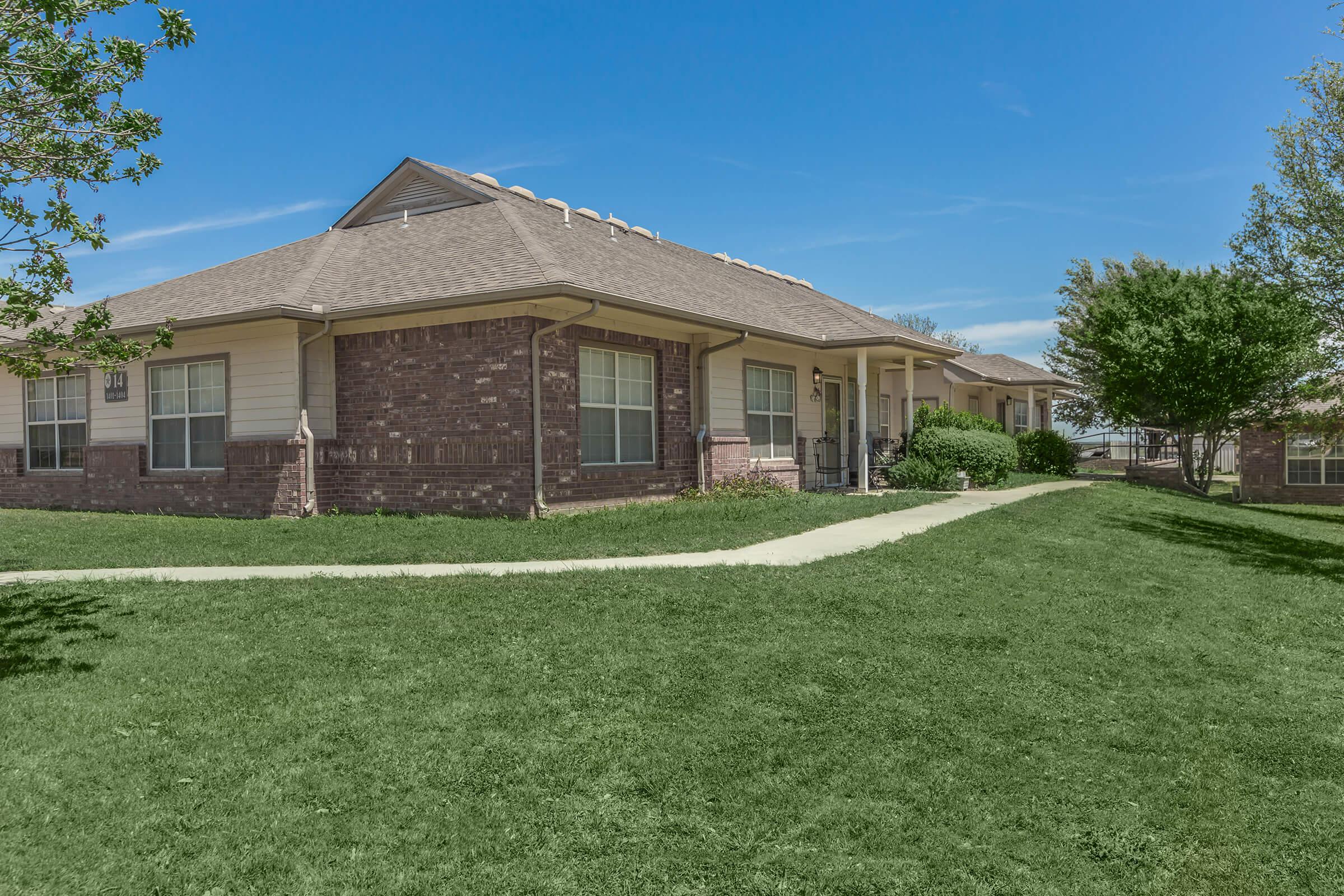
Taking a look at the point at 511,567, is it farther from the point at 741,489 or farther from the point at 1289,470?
the point at 1289,470

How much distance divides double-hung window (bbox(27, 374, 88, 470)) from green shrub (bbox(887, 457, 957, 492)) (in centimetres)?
1555

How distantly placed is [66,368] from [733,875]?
7.78 metres

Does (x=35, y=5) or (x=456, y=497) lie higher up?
(x=35, y=5)

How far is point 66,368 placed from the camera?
8148mm

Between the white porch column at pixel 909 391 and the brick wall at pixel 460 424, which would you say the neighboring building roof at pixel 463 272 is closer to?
the white porch column at pixel 909 391

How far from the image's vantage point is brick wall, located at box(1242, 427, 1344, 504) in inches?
1183

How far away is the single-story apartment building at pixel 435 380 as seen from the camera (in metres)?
12.6

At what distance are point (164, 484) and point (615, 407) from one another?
786 cm

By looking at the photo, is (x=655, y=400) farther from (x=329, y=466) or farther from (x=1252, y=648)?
(x=1252, y=648)

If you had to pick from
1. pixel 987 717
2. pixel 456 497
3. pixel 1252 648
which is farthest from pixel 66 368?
pixel 1252 648

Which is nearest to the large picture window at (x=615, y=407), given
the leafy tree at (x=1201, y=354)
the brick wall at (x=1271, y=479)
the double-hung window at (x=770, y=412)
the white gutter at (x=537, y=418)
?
the white gutter at (x=537, y=418)

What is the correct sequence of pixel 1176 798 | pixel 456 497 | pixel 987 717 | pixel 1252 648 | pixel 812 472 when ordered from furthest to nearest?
1. pixel 812 472
2. pixel 456 497
3. pixel 1252 648
4. pixel 987 717
5. pixel 1176 798

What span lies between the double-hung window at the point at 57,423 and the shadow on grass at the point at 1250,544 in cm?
1807

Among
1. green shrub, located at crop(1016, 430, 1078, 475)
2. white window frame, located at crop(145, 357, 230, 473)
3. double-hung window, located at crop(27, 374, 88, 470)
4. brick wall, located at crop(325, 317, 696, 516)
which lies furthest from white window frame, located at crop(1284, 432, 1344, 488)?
double-hung window, located at crop(27, 374, 88, 470)
